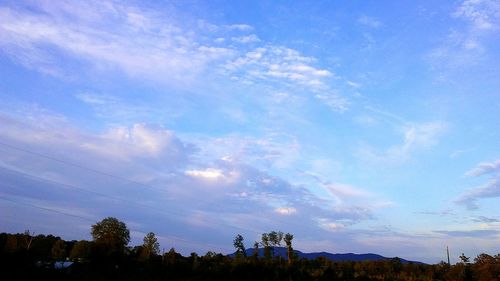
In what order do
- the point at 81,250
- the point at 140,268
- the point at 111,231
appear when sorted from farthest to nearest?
the point at 111,231, the point at 81,250, the point at 140,268

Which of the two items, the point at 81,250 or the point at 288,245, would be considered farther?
the point at 288,245

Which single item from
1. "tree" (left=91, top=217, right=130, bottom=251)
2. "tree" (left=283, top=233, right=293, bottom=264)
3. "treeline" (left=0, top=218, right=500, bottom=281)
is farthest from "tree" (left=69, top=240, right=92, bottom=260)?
"tree" (left=283, top=233, right=293, bottom=264)

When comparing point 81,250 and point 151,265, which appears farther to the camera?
point 81,250

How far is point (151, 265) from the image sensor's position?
4638cm

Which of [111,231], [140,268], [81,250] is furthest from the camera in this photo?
[111,231]

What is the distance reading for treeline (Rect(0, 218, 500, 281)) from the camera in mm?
36031

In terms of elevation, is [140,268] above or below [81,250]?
below

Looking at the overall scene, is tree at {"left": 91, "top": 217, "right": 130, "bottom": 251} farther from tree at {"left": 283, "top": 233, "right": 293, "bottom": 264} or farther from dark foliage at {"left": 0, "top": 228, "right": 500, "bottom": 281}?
tree at {"left": 283, "top": 233, "right": 293, "bottom": 264}

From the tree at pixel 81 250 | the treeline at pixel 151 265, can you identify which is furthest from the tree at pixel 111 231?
the tree at pixel 81 250

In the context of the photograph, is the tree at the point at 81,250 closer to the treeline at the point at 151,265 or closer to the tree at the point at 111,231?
the treeline at the point at 151,265

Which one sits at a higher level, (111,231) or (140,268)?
(111,231)

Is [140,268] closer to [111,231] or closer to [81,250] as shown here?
[81,250]

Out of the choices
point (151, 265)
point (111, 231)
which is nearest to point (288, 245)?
point (111, 231)

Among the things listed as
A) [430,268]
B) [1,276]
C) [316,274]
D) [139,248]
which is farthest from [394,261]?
[1,276]
